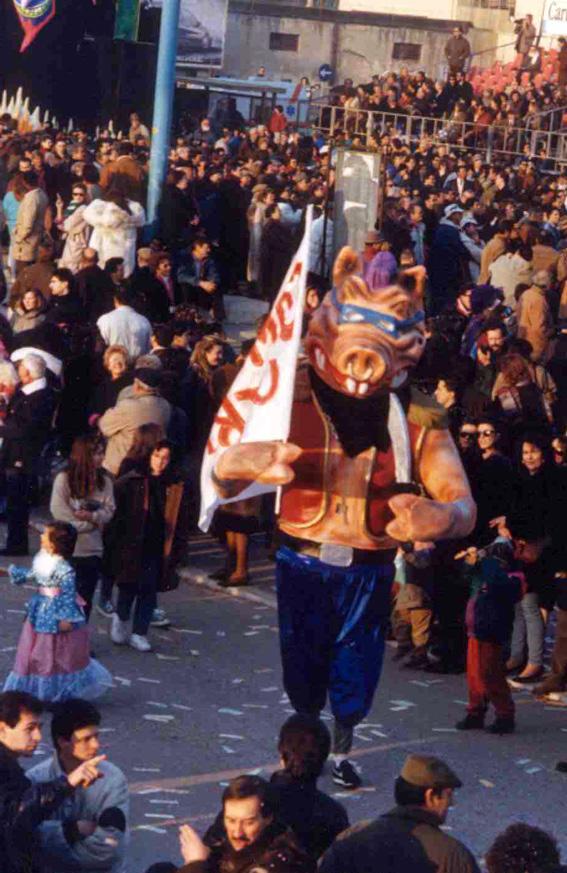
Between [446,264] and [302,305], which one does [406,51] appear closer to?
[446,264]

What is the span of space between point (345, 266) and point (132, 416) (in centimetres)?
486

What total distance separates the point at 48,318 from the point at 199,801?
22.9ft

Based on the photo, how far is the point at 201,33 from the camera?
4138 cm

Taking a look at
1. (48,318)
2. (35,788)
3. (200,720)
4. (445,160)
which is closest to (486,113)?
(445,160)

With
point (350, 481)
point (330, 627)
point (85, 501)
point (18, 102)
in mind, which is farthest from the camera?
point (18, 102)

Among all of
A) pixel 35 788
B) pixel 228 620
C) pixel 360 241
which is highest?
pixel 360 241

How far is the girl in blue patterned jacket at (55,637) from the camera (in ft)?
33.2

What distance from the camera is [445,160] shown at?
95.0ft

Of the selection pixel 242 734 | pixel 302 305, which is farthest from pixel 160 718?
pixel 302 305

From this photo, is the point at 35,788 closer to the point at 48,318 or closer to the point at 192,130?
the point at 48,318

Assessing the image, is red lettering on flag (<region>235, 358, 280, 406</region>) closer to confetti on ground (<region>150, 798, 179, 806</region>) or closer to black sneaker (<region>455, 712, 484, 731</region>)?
confetti on ground (<region>150, 798, 179, 806</region>)

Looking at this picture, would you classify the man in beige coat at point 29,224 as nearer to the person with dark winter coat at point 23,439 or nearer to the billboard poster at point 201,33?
the person with dark winter coat at point 23,439

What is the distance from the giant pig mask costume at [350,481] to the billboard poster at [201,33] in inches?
1324

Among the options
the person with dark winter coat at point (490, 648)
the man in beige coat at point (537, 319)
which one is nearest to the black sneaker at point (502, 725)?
the person with dark winter coat at point (490, 648)
